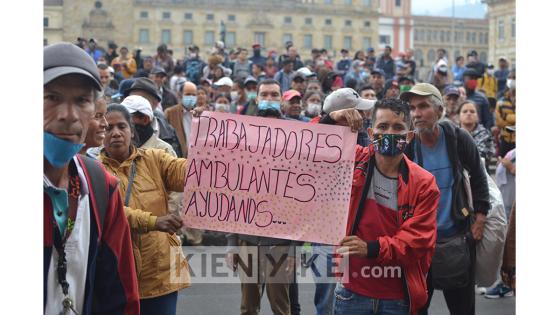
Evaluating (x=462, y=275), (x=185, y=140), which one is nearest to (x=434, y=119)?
(x=462, y=275)

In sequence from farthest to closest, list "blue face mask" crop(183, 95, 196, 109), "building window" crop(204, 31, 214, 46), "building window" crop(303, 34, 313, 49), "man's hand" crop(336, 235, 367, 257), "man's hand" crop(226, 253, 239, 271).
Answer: "building window" crop(303, 34, 313, 49)
"building window" crop(204, 31, 214, 46)
"blue face mask" crop(183, 95, 196, 109)
"man's hand" crop(226, 253, 239, 271)
"man's hand" crop(336, 235, 367, 257)

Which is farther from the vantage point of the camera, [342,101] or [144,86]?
[144,86]

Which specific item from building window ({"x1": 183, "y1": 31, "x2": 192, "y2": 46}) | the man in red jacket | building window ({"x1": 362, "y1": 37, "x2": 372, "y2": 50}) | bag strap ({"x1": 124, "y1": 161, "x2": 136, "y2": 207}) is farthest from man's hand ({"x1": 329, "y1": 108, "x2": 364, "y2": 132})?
building window ({"x1": 362, "y1": 37, "x2": 372, "y2": 50})

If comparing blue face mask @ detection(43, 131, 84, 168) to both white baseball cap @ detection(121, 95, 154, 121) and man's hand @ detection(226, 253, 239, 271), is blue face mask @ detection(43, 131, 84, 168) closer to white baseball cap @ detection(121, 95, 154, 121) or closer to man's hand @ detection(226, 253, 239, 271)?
white baseball cap @ detection(121, 95, 154, 121)

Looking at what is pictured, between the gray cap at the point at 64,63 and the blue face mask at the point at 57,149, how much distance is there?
0.51 feet

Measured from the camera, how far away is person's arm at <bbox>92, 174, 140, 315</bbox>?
284cm

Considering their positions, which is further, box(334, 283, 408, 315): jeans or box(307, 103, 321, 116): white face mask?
box(307, 103, 321, 116): white face mask

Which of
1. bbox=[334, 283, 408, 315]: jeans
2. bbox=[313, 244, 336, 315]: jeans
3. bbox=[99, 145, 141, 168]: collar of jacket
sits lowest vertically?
bbox=[313, 244, 336, 315]: jeans

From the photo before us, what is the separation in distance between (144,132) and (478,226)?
215 centimetres

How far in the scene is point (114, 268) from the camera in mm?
2875

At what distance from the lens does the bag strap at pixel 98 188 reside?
276cm

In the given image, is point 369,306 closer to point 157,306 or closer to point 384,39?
point 157,306

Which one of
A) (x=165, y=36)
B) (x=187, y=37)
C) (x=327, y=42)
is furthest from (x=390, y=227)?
(x=327, y=42)

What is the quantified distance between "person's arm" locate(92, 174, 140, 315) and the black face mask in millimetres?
2793
